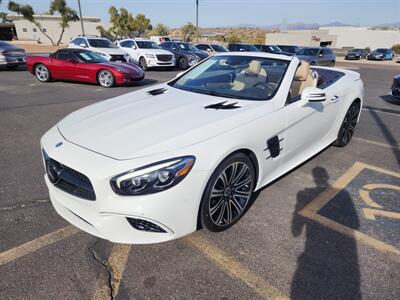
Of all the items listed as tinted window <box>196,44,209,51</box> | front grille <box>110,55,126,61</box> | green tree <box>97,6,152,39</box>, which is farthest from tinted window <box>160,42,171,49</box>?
green tree <box>97,6,152,39</box>

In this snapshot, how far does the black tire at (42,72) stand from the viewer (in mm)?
11391

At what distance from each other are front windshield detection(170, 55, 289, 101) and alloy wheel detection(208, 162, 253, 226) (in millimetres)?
892

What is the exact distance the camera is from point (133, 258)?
8.28 ft

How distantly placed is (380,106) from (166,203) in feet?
28.4

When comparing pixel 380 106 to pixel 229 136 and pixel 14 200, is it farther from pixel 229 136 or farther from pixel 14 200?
pixel 14 200

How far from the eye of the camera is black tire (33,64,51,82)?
11391 mm

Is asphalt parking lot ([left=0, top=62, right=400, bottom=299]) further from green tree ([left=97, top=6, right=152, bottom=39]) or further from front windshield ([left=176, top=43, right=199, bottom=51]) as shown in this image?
green tree ([left=97, top=6, right=152, bottom=39])

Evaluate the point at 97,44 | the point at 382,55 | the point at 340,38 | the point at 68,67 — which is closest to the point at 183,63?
the point at 97,44

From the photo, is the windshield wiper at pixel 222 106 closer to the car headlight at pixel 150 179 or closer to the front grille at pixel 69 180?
the car headlight at pixel 150 179

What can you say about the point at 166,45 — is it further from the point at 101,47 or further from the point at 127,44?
the point at 101,47

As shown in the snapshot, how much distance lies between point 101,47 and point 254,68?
43.8 feet

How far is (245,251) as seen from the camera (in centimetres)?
263

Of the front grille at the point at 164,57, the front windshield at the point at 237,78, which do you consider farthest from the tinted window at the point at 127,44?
the front windshield at the point at 237,78

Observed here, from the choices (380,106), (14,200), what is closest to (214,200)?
(14,200)
